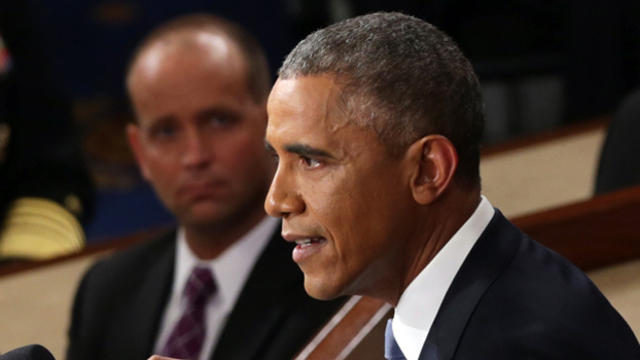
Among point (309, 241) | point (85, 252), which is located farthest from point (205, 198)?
point (309, 241)

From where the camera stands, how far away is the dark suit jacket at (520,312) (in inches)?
21.3

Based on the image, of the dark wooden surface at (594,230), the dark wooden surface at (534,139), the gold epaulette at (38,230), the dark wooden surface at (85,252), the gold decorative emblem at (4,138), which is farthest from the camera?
the gold decorative emblem at (4,138)

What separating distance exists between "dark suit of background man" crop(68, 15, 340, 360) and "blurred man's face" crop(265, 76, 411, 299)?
0.42 meters

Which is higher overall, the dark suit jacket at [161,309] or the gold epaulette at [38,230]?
the dark suit jacket at [161,309]

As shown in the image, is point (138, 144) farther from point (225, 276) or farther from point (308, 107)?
point (308, 107)

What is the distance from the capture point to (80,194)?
70.7 inches

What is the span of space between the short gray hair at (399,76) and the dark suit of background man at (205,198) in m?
0.46

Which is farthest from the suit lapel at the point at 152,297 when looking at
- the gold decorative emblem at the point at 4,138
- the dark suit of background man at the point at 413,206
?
the gold decorative emblem at the point at 4,138

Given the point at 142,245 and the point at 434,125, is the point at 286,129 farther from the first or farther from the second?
the point at 142,245

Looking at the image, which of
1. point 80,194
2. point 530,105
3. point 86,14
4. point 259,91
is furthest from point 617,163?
point 86,14

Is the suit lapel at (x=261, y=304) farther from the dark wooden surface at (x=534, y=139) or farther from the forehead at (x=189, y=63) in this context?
the dark wooden surface at (x=534, y=139)

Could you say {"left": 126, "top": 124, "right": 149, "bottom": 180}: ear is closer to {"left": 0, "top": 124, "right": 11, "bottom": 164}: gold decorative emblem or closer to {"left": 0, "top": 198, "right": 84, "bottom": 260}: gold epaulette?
{"left": 0, "top": 198, "right": 84, "bottom": 260}: gold epaulette

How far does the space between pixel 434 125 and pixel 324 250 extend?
A: 0.08 metres

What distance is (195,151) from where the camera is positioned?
1040mm
